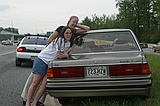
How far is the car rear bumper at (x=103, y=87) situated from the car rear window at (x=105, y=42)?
3.47 ft

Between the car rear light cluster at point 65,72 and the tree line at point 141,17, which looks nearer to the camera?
the car rear light cluster at point 65,72

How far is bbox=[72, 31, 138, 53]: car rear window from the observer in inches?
213

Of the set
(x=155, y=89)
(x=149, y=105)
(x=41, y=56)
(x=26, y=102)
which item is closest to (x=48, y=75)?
(x=41, y=56)

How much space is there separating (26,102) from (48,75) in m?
0.73

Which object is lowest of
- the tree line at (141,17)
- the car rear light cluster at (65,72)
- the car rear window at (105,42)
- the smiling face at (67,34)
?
the car rear light cluster at (65,72)

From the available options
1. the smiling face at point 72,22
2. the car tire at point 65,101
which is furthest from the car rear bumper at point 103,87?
the smiling face at point 72,22

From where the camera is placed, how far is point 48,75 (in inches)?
184

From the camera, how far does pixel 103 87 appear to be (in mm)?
4402

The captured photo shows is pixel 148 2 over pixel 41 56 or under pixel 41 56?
over

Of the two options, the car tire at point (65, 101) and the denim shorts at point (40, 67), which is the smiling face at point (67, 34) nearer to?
the denim shorts at point (40, 67)

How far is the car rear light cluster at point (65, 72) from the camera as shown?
14.9ft

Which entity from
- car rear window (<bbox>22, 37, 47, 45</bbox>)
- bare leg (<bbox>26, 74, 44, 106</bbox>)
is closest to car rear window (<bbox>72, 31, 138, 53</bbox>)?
bare leg (<bbox>26, 74, 44, 106</bbox>)

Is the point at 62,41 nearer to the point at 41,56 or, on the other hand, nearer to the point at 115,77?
the point at 41,56

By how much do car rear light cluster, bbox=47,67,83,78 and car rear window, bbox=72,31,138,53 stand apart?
92 cm
